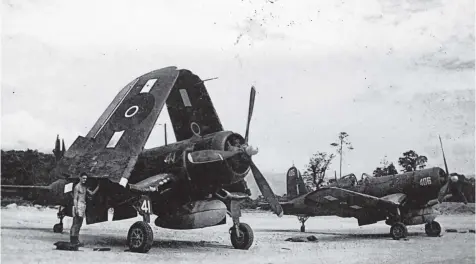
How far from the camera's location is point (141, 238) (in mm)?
6652

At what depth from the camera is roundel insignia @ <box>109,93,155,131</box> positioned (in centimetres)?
659

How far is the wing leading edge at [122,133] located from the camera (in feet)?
20.2

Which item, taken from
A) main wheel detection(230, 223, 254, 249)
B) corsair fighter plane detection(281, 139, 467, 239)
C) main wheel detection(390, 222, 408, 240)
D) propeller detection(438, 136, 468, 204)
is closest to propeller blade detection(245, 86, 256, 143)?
main wheel detection(230, 223, 254, 249)

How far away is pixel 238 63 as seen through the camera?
22.1 ft

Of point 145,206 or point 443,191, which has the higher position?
point 443,191

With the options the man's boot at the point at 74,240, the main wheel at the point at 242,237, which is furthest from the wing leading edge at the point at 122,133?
the main wheel at the point at 242,237

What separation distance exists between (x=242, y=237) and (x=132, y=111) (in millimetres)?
2749

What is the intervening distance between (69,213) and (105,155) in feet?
13.5

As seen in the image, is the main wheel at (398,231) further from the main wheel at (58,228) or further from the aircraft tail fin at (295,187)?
the main wheel at (58,228)

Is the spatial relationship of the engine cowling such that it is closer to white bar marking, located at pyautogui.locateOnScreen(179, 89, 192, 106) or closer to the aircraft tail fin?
white bar marking, located at pyautogui.locateOnScreen(179, 89, 192, 106)

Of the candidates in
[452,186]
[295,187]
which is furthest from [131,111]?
[295,187]

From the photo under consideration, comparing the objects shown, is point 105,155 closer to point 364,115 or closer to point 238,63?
point 238,63

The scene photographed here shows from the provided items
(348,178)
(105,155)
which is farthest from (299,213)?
(105,155)

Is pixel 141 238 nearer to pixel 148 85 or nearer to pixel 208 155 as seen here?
pixel 208 155
